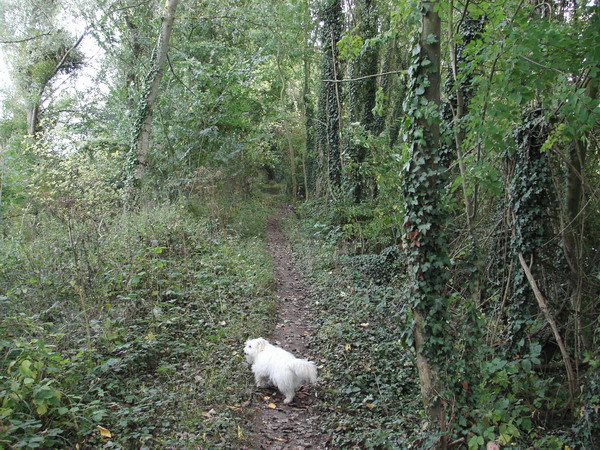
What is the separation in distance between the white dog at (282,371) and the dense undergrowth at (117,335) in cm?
31

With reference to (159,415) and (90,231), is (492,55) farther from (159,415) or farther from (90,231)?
(90,231)

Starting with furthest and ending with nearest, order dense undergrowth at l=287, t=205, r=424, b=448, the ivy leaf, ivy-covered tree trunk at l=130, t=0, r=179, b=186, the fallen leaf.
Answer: ivy-covered tree trunk at l=130, t=0, r=179, b=186, dense undergrowth at l=287, t=205, r=424, b=448, the ivy leaf, the fallen leaf

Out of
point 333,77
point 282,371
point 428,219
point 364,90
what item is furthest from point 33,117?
point 428,219

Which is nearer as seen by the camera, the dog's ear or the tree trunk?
the dog's ear

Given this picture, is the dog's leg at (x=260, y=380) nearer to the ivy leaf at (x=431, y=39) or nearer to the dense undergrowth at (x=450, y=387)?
the dense undergrowth at (x=450, y=387)

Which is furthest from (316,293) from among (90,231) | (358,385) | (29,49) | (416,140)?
(29,49)

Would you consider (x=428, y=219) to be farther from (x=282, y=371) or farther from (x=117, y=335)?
(x=117, y=335)

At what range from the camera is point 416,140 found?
15.2 feet

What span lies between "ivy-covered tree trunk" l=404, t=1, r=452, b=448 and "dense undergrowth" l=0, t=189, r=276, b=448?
7.68 feet

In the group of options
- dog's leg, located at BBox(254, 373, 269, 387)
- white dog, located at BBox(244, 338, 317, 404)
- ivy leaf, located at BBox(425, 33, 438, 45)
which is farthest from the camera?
dog's leg, located at BBox(254, 373, 269, 387)

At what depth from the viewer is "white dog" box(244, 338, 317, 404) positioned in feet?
18.0

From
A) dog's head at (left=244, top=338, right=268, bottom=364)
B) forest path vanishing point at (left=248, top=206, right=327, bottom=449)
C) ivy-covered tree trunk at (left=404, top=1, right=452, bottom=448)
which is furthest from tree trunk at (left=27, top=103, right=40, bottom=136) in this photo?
ivy-covered tree trunk at (left=404, top=1, right=452, bottom=448)

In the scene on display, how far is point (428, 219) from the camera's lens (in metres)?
4.61

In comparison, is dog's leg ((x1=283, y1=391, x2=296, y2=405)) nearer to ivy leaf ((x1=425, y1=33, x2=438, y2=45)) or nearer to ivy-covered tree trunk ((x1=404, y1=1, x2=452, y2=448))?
ivy-covered tree trunk ((x1=404, y1=1, x2=452, y2=448))
